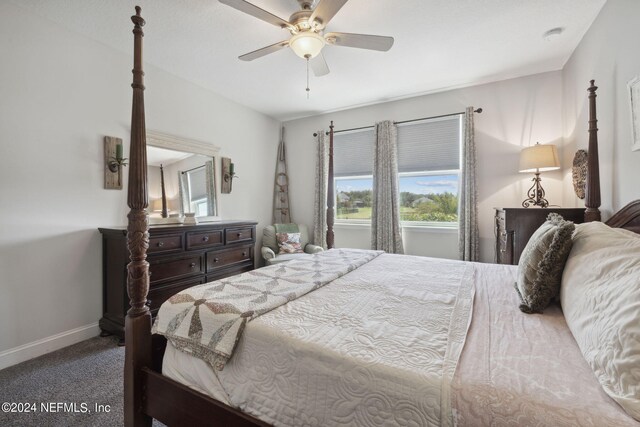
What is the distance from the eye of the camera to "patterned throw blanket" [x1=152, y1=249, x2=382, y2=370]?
103 centimetres

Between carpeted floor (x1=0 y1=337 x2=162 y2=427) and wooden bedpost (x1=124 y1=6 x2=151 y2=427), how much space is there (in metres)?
0.47

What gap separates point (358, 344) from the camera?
90 centimetres

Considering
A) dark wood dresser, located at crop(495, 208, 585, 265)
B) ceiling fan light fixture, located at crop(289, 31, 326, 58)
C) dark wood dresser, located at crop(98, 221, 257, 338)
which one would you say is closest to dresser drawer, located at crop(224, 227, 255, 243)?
dark wood dresser, located at crop(98, 221, 257, 338)

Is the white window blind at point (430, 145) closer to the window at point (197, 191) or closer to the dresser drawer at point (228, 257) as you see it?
the dresser drawer at point (228, 257)

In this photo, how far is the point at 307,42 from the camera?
6.34 ft

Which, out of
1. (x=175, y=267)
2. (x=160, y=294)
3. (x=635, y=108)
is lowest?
(x=160, y=294)

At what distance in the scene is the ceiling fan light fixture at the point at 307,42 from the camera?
6.23 ft

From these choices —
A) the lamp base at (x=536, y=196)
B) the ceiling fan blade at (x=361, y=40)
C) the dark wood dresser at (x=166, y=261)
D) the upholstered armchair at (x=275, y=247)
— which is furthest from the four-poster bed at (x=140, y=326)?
the upholstered armchair at (x=275, y=247)

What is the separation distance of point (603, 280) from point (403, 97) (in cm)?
342

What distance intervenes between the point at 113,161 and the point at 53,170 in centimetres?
43

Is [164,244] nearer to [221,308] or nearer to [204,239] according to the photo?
[204,239]

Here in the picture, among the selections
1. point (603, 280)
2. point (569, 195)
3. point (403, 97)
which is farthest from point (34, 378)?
point (569, 195)

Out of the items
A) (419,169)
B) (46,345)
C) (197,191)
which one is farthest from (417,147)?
(46,345)

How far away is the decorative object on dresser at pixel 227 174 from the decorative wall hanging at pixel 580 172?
382 cm
